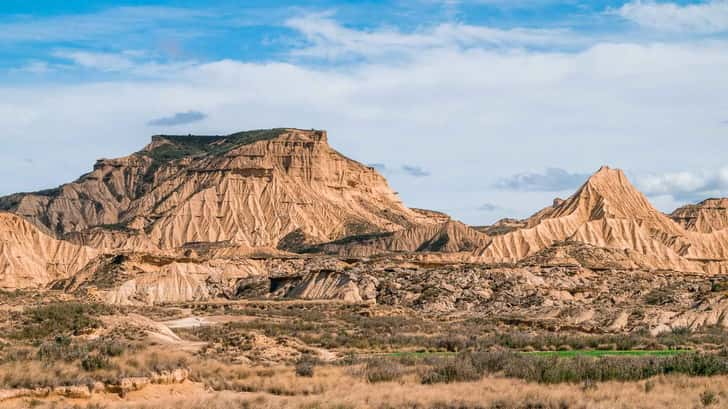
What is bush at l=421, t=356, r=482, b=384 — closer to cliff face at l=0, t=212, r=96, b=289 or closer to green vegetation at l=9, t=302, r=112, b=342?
green vegetation at l=9, t=302, r=112, b=342

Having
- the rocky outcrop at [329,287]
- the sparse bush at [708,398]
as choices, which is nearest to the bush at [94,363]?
the sparse bush at [708,398]

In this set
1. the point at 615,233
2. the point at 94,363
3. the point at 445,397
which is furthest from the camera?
the point at 615,233

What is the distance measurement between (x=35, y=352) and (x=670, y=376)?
55.2 ft

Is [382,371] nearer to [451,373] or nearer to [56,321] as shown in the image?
[451,373]

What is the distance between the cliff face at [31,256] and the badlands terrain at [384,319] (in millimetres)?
362

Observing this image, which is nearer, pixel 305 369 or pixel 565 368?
pixel 565 368

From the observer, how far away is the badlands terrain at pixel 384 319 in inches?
1083

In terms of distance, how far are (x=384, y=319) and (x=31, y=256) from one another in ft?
261

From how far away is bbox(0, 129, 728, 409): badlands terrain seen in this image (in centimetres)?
2750

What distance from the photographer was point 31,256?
13750 cm

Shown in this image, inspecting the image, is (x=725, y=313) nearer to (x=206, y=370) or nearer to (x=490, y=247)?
(x=206, y=370)

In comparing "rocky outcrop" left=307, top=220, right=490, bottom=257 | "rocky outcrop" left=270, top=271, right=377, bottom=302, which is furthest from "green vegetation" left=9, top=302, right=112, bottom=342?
"rocky outcrop" left=307, top=220, right=490, bottom=257

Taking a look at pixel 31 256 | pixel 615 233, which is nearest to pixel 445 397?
pixel 615 233

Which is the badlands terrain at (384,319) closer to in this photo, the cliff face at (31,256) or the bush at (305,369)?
the bush at (305,369)
